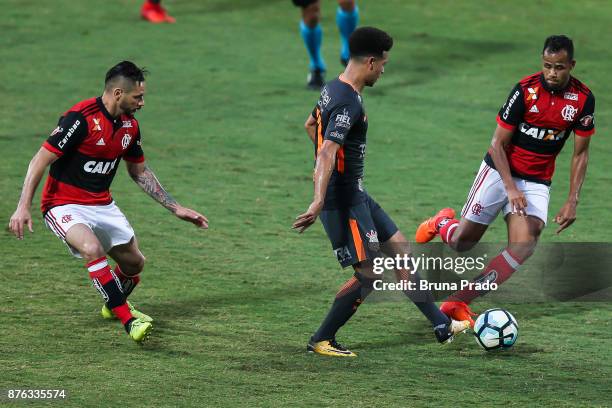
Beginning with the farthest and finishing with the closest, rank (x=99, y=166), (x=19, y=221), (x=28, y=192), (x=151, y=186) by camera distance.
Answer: (x=151, y=186) → (x=99, y=166) → (x=28, y=192) → (x=19, y=221)

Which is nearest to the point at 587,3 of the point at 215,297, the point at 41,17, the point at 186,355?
the point at 41,17

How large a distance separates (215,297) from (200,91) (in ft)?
21.7

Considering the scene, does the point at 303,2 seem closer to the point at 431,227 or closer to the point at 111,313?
the point at 431,227

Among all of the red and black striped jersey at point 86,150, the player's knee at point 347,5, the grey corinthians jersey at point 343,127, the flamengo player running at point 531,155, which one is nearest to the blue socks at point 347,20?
the player's knee at point 347,5

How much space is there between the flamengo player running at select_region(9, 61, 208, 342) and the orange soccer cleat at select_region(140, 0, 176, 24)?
10368 mm

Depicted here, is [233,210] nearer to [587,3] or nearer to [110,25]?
[110,25]

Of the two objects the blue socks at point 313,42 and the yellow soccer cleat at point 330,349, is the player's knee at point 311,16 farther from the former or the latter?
the yellow soccer cleat at point 330,349

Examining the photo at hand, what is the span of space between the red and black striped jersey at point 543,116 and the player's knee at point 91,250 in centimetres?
278

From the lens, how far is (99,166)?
7461 millimetres

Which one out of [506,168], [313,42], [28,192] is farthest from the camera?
[313,42]

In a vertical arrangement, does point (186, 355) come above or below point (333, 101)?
below

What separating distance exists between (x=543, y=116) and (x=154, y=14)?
11.1 metres

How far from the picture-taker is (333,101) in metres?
6.66

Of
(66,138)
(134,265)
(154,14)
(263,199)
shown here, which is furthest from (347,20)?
(66,138)
